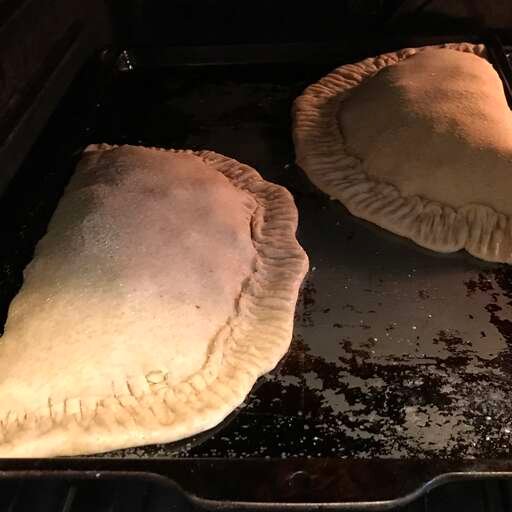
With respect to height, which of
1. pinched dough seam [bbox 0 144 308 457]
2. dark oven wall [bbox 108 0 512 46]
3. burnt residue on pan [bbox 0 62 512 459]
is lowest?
burnt residue on pan [bbox 0 62 512 459]

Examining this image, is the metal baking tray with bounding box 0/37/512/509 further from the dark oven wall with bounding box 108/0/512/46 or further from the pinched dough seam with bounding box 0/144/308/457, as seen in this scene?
the dark oven wall with bounding box 108/0/512/46

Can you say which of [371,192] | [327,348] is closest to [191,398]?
[327,348]

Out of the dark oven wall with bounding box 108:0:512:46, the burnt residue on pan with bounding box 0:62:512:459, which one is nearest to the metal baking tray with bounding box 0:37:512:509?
the burnt residue on pan with bounding box 0:62:512:459

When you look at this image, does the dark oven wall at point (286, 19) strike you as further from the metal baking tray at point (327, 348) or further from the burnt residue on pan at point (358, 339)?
the burnt residue on pan at point (358, 339)

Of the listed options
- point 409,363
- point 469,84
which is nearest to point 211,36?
point 469,84

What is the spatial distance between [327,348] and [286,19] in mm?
1021

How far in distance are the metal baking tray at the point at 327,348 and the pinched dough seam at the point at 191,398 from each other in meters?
0.03

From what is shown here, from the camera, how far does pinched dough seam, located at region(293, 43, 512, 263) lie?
1371 mm

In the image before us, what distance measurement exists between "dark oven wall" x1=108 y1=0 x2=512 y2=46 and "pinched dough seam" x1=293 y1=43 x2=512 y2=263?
4.7 inches

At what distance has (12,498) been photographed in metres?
1.10

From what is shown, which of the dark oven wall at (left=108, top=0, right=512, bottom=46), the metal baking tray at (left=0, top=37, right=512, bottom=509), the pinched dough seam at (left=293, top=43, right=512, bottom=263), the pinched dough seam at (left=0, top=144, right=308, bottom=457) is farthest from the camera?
the dark oven wall at (left=108, top=0, right=512, bottom=46)

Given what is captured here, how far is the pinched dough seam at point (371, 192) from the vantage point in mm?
1371

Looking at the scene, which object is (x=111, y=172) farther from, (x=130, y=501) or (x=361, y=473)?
(x=361, y=473)

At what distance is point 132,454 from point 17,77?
2.75 ft
